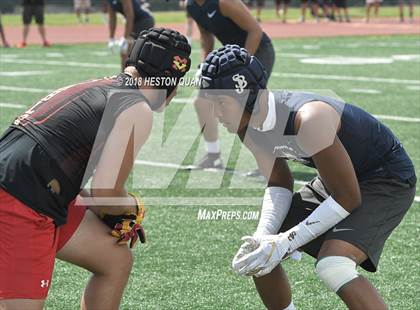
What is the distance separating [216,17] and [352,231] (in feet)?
14.2

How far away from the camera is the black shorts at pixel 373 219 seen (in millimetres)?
3933

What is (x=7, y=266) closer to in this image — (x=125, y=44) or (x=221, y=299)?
(x=221, y=299)

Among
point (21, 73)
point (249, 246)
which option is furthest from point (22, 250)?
point (21, 73)

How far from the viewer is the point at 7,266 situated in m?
3.66

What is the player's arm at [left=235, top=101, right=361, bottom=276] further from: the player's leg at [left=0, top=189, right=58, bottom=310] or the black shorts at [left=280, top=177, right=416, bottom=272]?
the player's leg at [left=0, top=189, right=58, bottom=310]

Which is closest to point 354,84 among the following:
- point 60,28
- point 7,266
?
point 7,266

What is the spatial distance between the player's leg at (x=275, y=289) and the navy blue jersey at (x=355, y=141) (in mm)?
571

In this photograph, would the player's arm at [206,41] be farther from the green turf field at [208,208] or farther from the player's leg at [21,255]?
the player's leg at [21,255]

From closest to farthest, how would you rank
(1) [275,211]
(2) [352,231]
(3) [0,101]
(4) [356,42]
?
1. (2) [352,231]
2. (1) [275,211]
3. (3) [0,101]
4. (4) [356,42]

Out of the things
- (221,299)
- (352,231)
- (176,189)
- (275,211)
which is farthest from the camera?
(176,189)

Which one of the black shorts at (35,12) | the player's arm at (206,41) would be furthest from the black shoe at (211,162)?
the black shorts at (35,12)

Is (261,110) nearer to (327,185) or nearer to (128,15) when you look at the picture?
(327,185)

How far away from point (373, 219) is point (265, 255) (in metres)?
0.51

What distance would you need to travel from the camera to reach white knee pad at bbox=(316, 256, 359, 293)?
379 centimetres
